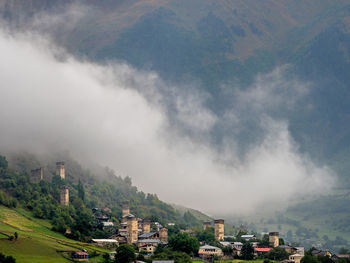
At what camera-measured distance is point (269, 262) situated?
432ft

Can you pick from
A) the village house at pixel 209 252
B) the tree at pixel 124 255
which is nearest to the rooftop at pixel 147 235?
the village house at pixel 209 252

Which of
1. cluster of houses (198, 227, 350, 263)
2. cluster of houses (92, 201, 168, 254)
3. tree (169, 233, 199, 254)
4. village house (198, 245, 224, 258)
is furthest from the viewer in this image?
cluster of houses (92, 201, 168, 254)

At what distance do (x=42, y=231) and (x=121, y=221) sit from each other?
43825mm

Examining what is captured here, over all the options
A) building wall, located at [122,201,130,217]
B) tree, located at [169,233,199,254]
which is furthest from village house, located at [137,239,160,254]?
building wall, located at [122,201,130,217]

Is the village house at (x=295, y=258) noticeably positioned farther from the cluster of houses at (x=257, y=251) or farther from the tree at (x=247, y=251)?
the tree at (x=247, y=251)

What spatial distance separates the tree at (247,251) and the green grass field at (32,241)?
98.7 feet

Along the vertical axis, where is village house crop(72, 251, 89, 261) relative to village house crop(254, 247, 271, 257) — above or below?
below

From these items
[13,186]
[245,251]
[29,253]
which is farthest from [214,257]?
[13,186]

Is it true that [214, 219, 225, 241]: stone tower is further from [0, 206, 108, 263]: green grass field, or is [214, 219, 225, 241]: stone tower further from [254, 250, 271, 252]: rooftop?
[0, 206, 108, 263]: green grass field

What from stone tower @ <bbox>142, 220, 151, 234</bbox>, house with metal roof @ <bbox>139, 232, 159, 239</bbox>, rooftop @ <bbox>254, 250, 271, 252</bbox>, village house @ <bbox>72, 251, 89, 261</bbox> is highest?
stone tower @ <bbox>142, 220, 151, 234</bbox>

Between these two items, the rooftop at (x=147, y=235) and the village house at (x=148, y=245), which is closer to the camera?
the village house at (x=148, y=245)

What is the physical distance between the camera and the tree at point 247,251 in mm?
140950

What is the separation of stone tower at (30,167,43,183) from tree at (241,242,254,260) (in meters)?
70.7

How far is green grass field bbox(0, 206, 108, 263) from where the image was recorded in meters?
116
